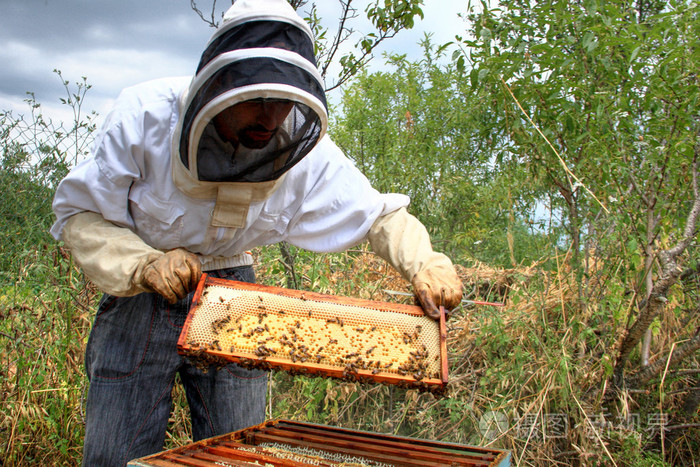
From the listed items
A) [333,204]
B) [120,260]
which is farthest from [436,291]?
[120,260]

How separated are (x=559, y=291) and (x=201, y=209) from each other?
251 centimetres

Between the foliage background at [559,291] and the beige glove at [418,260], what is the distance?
3.50 ft

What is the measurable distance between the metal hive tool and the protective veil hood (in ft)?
3.27

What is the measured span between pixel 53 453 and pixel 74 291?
3.61 ft

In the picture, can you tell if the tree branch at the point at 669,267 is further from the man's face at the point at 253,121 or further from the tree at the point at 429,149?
the man's face at the point at 253,121

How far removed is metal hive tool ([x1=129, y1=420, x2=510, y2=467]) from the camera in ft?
5.49

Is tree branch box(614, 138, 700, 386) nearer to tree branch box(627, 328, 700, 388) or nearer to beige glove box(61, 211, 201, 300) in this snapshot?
tree branch box(627, 328, 700, 388)

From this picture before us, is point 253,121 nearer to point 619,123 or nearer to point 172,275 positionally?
point 172,275

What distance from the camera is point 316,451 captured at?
1.99 metres

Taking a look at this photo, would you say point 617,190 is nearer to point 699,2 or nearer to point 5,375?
point 699,2

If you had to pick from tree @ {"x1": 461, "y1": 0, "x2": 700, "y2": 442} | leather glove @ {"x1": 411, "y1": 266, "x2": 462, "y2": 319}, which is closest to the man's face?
leather glove @ {"x1": 411, "y1": 266, "x2": 462, "y2": 319}

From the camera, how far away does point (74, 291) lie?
12.4 feet

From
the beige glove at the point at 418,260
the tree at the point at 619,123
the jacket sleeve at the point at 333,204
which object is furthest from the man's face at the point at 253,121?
the tree at the point at 619,123

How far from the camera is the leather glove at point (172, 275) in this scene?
78.3 inches
